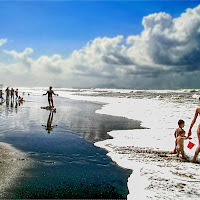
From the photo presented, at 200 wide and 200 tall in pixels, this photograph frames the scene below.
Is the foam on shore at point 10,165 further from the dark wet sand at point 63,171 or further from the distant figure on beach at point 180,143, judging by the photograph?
the distant figure on beach at point 180,143

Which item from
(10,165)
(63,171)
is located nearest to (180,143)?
(63,171)

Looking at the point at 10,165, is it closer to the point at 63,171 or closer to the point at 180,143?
the point at 63,171

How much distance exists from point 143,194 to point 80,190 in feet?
4.60

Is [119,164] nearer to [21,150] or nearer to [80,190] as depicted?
[80,190]

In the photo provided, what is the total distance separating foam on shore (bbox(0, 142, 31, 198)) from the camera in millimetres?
4608

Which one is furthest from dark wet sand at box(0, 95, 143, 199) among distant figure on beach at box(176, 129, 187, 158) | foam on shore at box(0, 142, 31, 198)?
distant figure on beach at box(176, 129, 187, 158)

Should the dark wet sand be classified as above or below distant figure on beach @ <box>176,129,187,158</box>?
below

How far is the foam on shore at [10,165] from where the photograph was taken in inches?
181

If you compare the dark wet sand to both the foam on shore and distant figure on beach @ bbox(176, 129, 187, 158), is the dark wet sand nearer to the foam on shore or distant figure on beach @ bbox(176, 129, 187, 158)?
the foam on shore

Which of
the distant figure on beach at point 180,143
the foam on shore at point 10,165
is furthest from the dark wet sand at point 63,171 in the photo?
the distant figure on beach at point 180,143

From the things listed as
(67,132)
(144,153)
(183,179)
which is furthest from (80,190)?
(67,132)

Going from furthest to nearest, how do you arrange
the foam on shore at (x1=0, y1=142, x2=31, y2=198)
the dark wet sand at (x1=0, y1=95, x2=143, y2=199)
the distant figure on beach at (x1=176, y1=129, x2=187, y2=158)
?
the distant figure on beach at (x1=176, y1=129, x2=187, y2=158) < the foam on shore at (x1=0, y1=142, x2=31, y2=198) < the dark wet sand at (x1=0, y1=95, x2=143, y2=199)

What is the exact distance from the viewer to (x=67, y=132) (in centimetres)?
1031

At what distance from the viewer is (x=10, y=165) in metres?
5.66
